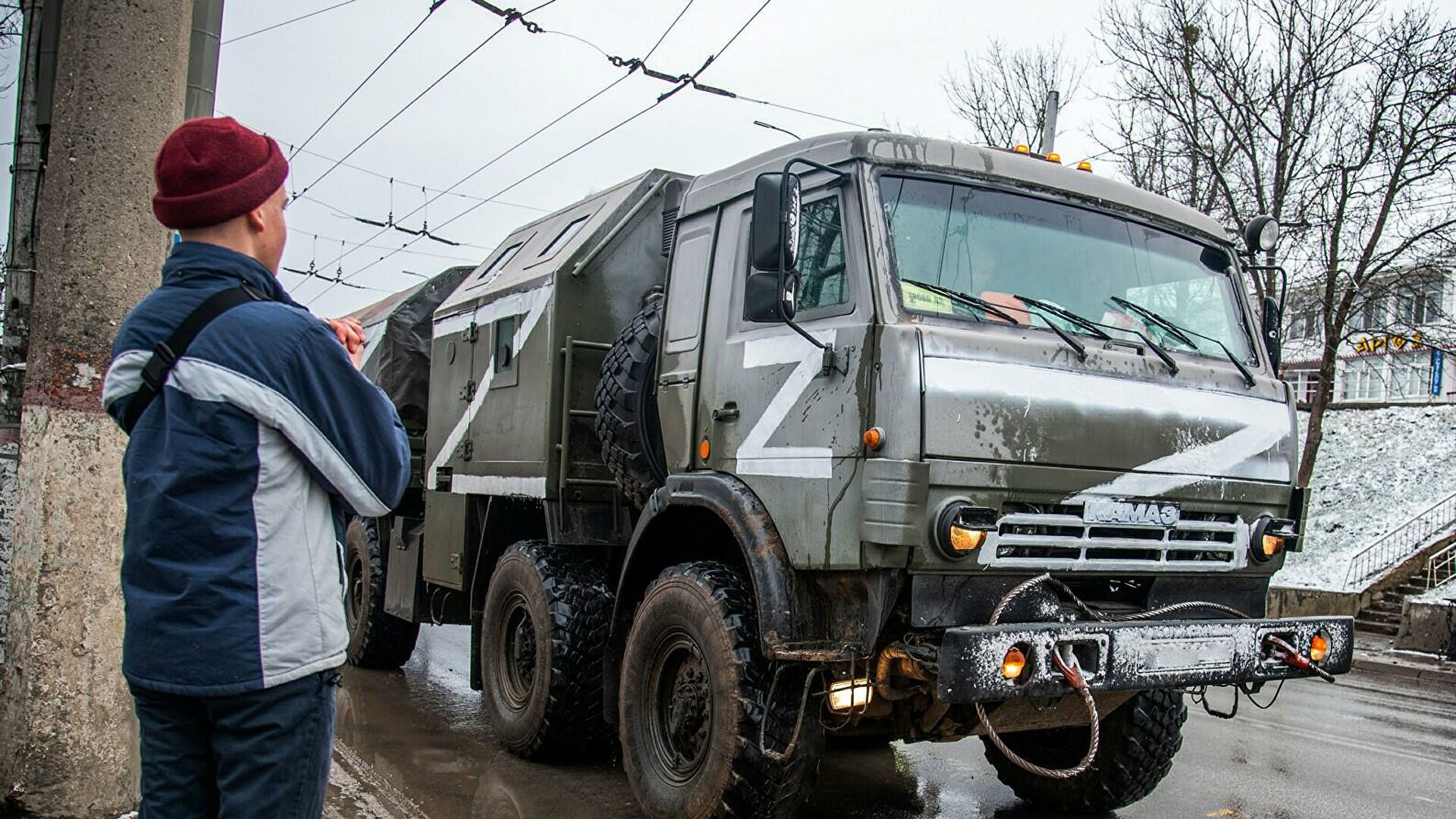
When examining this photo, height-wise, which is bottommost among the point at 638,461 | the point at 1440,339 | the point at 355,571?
the point at 355,571

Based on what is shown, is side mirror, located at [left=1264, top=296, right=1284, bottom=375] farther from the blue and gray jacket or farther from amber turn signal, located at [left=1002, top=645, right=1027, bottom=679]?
the blue and gray jacket

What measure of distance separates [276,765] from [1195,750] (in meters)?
6.09

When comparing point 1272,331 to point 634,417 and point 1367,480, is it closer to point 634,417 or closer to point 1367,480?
point 634,417

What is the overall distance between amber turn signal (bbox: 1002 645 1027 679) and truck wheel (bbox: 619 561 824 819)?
2.71 ft

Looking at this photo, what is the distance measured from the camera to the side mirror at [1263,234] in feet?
17.8

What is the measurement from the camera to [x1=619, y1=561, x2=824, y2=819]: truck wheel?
4457 millimetres

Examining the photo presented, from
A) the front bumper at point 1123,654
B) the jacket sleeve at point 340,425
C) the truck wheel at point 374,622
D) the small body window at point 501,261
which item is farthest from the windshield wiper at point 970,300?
the truck wheel at point 374,622

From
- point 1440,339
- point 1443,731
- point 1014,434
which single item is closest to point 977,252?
point 1014,434

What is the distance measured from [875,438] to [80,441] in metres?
2.76

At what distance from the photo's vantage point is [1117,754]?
213 inches

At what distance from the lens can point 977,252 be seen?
4.72 m

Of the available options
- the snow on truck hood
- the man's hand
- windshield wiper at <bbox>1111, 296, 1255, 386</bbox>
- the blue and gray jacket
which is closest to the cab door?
the snow on truck hood

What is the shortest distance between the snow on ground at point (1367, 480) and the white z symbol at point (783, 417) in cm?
1487

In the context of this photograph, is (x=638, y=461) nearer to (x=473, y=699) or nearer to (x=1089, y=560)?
(x=1089, y=560)
